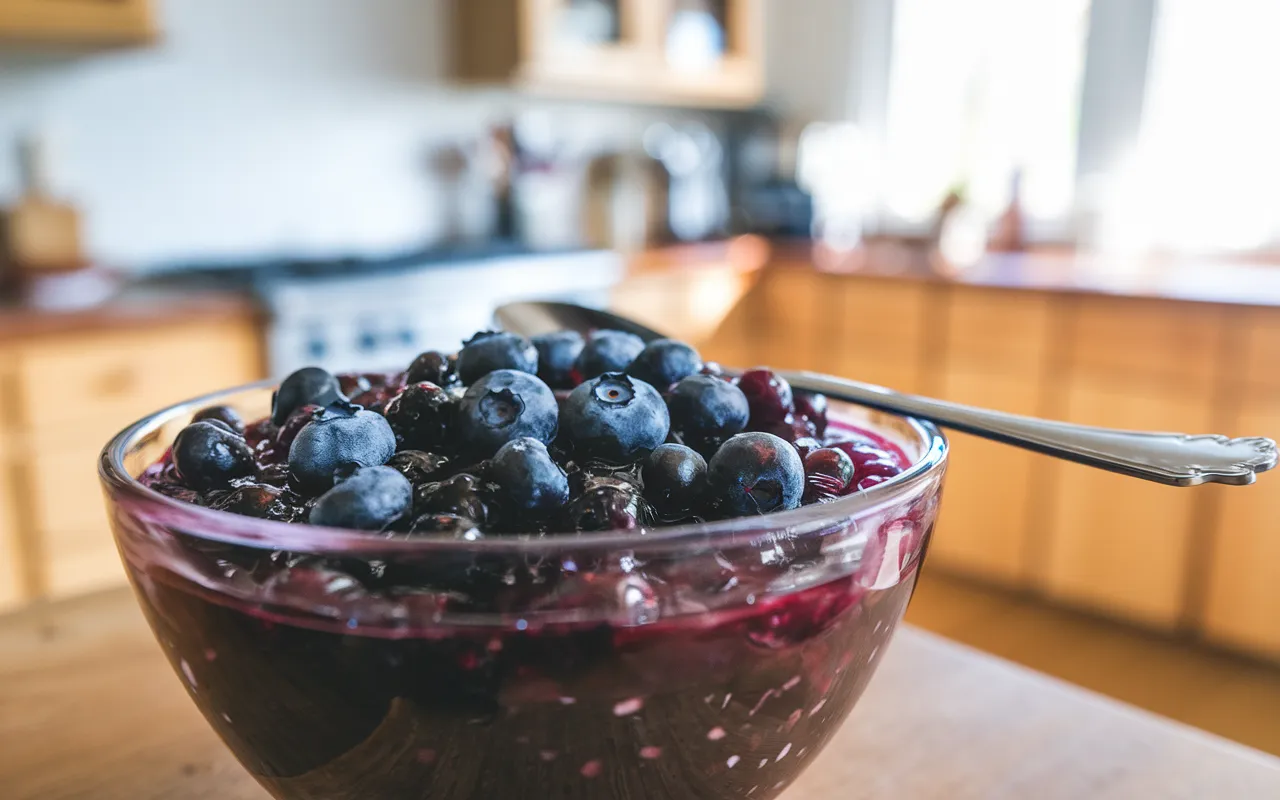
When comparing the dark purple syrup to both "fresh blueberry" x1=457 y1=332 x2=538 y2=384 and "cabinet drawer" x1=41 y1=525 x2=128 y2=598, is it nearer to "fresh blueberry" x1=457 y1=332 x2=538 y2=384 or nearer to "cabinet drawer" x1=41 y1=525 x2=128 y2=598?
"fresh blueberry" x1=457 y1=332 x2=538 y2=384

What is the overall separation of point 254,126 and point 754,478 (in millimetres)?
2808

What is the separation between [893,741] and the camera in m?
0.61

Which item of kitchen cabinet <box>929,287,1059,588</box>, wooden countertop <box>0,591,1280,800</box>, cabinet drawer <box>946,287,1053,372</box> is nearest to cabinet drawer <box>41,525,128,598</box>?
wooden countertop <box>0,591,1280,800</box>

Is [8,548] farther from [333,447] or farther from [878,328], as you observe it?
[878,328]

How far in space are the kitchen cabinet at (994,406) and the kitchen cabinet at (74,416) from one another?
6.29 feet

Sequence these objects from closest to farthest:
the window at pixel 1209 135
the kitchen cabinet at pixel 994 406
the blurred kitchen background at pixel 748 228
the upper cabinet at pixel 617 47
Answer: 1. the blurred kitchen background at pixel 748 228
2. the kitchen cabinet at pixel 994 406
3. the window at pixel 1209 135
4. the upper cabinet at pixel 617 47

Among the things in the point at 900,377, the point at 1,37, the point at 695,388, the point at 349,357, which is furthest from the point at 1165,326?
the point at 1,37

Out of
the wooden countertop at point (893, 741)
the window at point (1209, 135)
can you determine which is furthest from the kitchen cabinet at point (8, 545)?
the window at point (1209, 135)

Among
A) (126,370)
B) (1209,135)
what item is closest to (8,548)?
(126,370)

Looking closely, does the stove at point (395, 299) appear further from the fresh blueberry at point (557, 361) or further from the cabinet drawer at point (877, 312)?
the fresh blueberry at point (557, 361)

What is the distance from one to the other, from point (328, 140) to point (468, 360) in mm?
2703

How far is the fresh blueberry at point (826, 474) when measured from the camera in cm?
47

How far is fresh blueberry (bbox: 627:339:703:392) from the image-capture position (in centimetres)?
58

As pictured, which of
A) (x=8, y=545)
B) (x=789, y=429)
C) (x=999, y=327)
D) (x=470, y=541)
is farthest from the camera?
(x=999, y=327)
